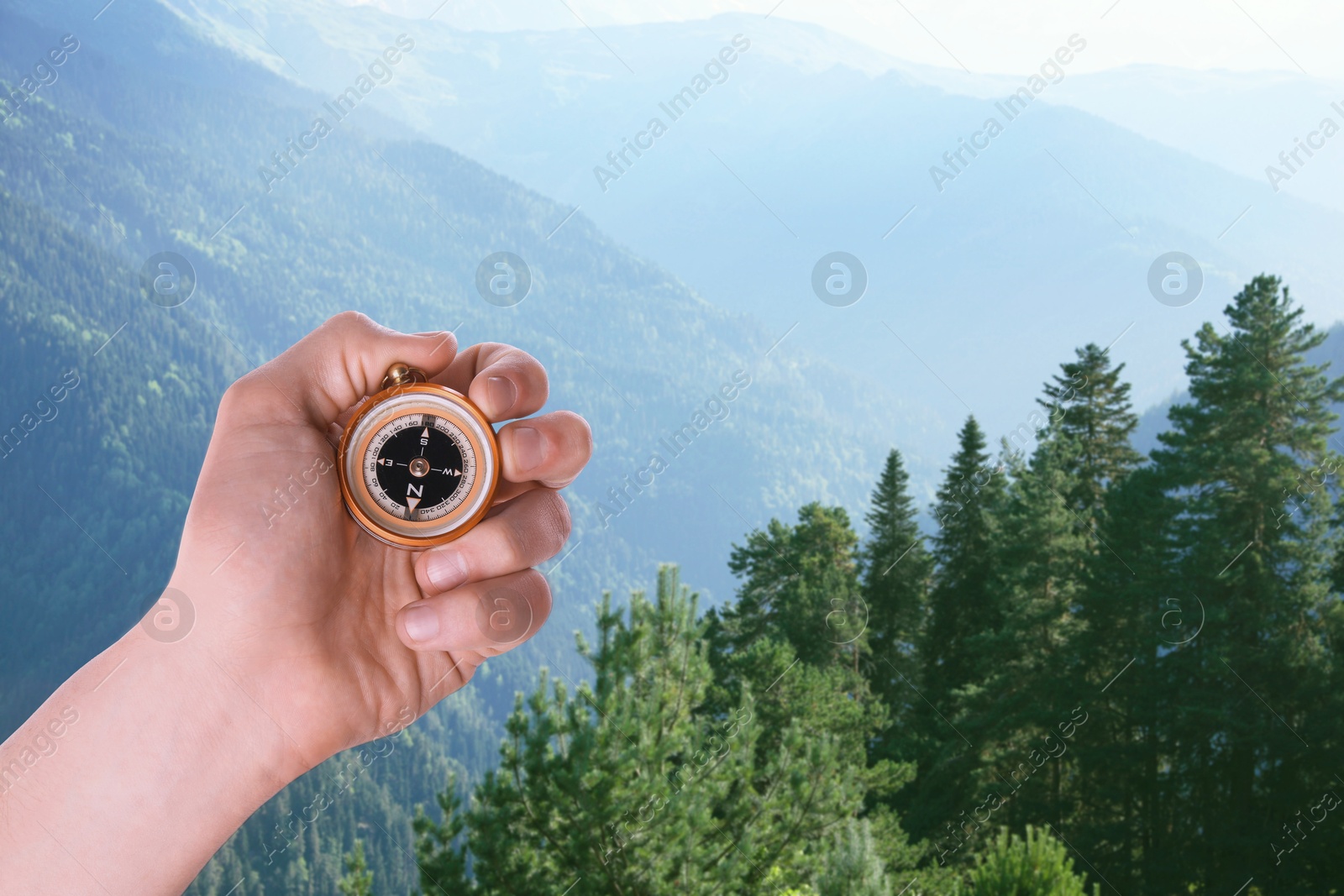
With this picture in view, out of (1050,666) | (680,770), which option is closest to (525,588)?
(680,770)

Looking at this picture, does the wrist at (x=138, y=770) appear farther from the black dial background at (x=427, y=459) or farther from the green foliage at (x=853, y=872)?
the green foliage at (x=853, y=872)

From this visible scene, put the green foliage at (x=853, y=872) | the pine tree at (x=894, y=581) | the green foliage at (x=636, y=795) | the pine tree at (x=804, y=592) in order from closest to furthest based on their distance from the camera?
the green foliage at (x=853, y=872), the green foliage at (x=636, y=795), the pine tree at (x=804, y=592), the pine tree at (x=894, y=581)

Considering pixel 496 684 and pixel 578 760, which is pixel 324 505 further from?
pixel 496 684

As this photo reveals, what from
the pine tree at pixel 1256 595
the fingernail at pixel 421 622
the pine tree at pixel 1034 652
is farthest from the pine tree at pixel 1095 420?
the fingernail at pixel 421 622

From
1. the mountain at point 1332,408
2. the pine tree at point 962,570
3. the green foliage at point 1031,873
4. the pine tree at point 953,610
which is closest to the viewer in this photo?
the green foliage at point 1031,873

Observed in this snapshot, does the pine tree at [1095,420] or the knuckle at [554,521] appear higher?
the pine tree at [1095,420]

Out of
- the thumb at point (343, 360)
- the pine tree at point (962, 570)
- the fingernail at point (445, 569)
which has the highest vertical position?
the pine tree at point (962, 570)

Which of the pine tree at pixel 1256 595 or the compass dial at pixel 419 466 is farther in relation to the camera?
the pine tree at pixel 1256 595
